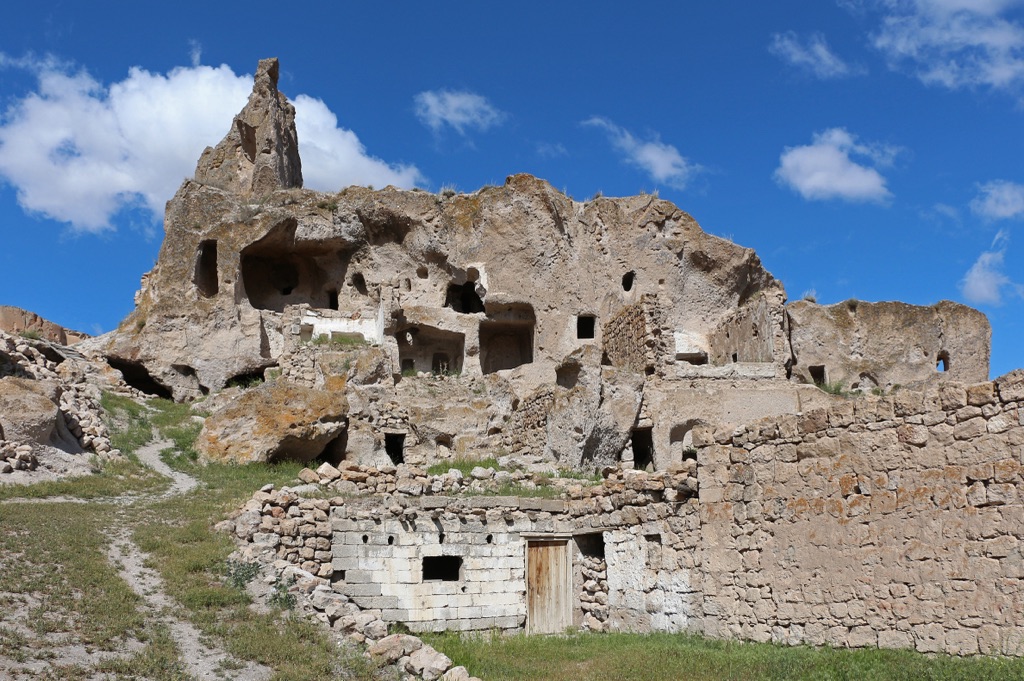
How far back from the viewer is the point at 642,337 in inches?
883

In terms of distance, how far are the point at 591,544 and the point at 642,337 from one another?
368 inches

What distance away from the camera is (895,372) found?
1201 inches

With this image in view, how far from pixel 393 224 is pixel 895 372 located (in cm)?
1817

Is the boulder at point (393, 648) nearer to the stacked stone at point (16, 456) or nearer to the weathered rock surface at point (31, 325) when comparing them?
the stacked stone at point (16, 456)

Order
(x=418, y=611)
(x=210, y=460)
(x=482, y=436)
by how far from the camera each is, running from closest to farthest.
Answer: (x=418, y=611) → (x=210, y=460) → (x=482, y=436)

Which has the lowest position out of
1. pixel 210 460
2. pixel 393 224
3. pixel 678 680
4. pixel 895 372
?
pixel 678 680

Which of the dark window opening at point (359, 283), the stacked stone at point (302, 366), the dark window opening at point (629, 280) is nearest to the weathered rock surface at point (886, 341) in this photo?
the dark window opening at point (629, 280)

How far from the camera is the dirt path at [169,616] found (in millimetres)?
8797

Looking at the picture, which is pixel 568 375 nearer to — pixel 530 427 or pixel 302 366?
pixel 530 427

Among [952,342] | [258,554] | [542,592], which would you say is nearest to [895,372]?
[952,342]

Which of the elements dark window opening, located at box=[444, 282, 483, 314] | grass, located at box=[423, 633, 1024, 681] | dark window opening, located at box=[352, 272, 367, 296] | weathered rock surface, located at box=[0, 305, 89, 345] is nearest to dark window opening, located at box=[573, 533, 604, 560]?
grass, located at box=[423, 633, 1024, 681]

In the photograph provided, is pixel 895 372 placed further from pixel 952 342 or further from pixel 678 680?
pixel 678 680

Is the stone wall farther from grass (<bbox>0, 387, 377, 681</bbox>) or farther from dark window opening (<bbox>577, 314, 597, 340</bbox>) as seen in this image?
dark window opening (<bbox>577, 314, 597, 340</bbox>)

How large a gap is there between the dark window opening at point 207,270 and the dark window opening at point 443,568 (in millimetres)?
17398
